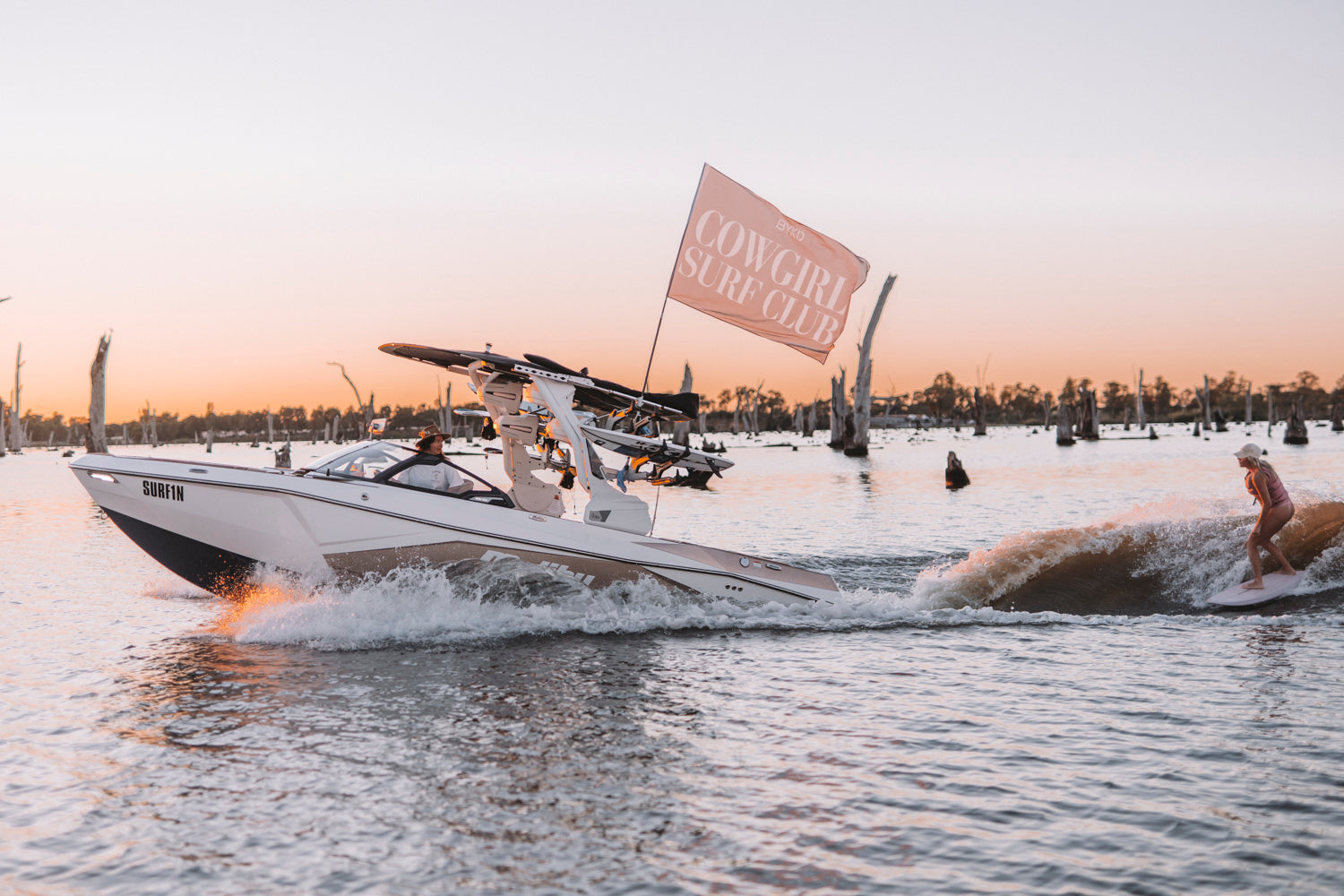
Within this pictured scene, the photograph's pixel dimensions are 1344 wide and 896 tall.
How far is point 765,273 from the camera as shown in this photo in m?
12.2

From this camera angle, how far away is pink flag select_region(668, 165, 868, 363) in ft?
39.7

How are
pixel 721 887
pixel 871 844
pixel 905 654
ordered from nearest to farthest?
pixel 721 887
pixel 871 844
pixel 905 654

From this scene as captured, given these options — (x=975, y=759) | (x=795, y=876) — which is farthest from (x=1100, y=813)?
(x=795, y=876)

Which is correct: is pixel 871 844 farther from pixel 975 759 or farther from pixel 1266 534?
pixel 1266 534

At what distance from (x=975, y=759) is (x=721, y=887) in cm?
270

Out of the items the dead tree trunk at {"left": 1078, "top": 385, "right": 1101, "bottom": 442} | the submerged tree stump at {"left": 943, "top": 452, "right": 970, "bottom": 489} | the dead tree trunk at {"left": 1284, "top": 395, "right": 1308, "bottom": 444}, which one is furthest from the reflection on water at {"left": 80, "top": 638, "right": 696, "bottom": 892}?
the dead tree trunk at {"left": 1078, "top": 385, "right": 1101, "bottom": 442}

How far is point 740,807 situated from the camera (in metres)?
6.09

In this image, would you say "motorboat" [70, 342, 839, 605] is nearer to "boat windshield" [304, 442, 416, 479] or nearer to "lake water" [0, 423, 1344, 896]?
"boat windshield" [304, 442, 416, 479]

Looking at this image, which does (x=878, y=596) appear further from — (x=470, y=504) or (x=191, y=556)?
(x=191, y=556)

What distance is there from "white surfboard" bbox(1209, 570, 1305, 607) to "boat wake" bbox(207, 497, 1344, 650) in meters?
0.21

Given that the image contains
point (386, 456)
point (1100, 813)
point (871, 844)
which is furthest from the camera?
point (386, 456)

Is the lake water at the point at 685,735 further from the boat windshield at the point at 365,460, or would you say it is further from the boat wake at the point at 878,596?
the boat windshield at the point at 365,460

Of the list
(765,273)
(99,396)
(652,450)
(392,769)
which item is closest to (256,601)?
(652,450)

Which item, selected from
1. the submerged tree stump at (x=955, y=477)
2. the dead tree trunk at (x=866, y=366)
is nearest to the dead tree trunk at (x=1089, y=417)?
the dead tree trunk at (x=866, y=366)
